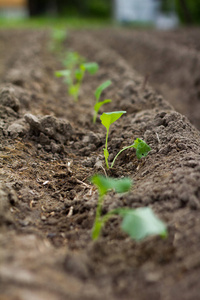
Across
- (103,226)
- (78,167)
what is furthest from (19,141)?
(103,226)

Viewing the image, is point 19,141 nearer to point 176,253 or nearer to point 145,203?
point 145,203

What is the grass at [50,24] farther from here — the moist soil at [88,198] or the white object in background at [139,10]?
the moist soil at [88,198]

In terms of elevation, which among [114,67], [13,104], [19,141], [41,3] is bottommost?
[19,141]

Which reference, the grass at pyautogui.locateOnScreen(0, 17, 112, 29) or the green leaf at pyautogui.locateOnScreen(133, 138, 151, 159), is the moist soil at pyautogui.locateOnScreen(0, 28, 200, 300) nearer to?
the green leaf at pyautogui.locateOnScreen(133, 138, 151, 159)

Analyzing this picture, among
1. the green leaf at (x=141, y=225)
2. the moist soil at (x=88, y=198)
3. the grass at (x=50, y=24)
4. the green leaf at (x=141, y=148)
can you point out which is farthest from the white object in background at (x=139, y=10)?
the green leaf at (x=141, y=225)

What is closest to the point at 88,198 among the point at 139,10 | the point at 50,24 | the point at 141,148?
the point at 141,148

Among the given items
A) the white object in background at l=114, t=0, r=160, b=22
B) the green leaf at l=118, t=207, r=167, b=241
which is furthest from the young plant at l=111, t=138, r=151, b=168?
the white object in background at l=114, t=0, r=160, b=22

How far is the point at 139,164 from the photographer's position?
6.67ft

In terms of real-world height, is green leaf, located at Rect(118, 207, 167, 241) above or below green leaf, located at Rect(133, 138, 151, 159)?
below

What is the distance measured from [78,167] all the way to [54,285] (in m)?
1.18

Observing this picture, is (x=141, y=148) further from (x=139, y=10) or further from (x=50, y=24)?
(x=139, y=10)

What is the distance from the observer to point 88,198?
71.2 inches

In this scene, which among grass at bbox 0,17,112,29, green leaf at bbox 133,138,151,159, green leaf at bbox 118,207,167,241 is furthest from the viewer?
grass at bbox 0,17,112,29

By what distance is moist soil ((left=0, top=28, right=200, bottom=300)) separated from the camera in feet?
3.75
